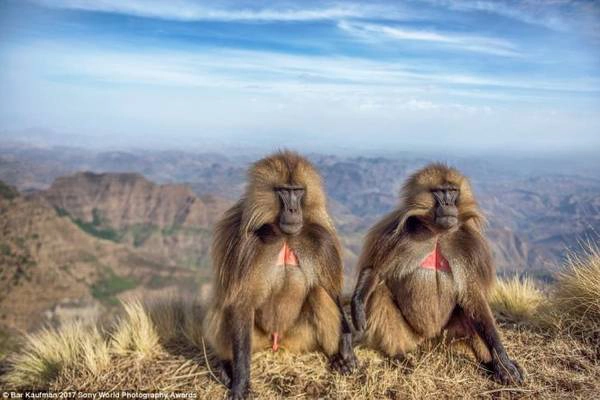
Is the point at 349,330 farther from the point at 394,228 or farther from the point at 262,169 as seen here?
the point at 262,169

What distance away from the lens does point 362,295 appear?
18.3 feet

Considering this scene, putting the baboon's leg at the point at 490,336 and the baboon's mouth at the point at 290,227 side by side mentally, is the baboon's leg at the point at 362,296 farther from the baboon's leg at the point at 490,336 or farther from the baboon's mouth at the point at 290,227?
the baboon's mouth at the point at 290,227

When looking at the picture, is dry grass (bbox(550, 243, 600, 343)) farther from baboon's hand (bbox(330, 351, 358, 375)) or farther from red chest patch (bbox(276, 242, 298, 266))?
red chest patch (bbox(276, 242, 298, 266))

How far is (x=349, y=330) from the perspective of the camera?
18.4 feet

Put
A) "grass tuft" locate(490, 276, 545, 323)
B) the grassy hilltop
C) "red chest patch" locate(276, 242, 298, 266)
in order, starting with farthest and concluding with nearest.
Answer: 1. "grass tuft" locate(490, 276, 545, 323)
2. "red chest patch" locate(276, 242, 298, 266)
3. the grassy hilltop

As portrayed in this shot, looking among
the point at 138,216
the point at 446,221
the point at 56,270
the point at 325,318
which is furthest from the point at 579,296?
the point at 138,216

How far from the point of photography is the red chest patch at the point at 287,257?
210 inches

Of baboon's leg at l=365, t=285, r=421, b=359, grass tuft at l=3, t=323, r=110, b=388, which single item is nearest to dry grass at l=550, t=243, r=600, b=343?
baboon's leg at l=365, t=285, r=421, b=359

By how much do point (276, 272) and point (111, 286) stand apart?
103405 mm

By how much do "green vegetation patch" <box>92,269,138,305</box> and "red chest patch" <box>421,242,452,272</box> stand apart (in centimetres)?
9120

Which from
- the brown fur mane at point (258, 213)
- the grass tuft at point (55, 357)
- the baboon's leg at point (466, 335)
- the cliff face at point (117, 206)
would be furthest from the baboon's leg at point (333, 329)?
the cliff face at point (117, 206)

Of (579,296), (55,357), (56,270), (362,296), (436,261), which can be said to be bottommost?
(56,270)

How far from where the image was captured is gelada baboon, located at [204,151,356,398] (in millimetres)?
5125

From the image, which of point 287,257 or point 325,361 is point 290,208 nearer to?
point 287,257
